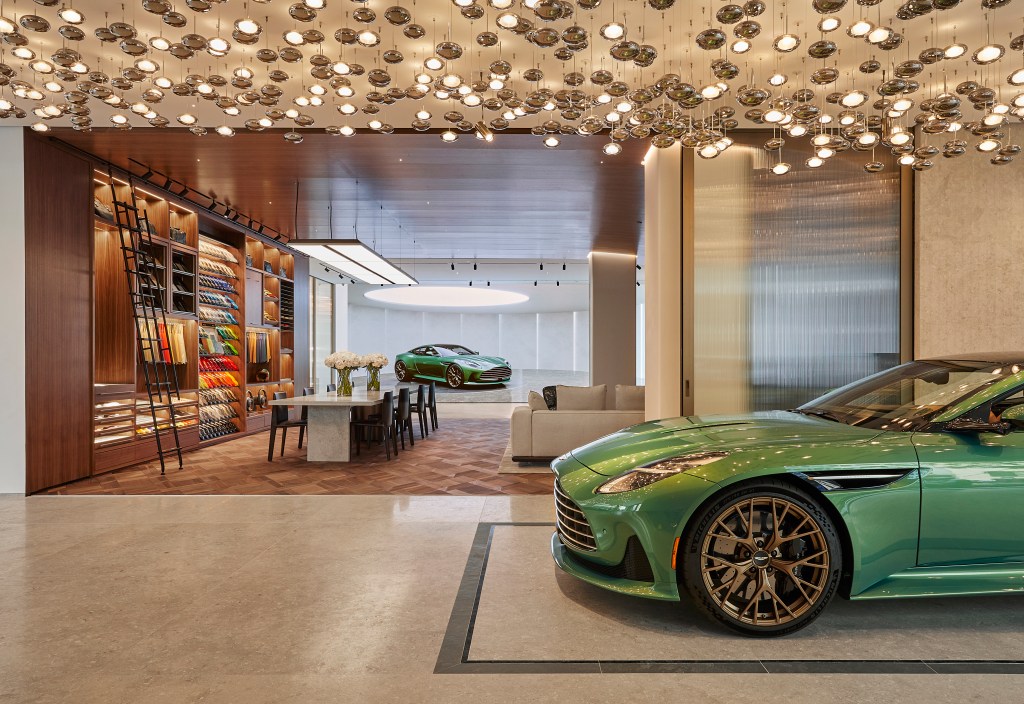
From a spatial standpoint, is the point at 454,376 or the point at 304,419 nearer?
the point at 304,419

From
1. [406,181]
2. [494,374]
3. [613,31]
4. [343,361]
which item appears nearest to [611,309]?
[494,374]

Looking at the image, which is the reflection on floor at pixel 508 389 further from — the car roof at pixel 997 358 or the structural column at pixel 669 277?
the car roof at pixel 997 358

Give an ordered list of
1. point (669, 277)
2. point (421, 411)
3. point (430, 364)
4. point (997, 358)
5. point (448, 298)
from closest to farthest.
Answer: point (997, 358), point (669, 277), point (421, 411), point (430, 364), point (448, 298)

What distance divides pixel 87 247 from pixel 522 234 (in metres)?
5.63

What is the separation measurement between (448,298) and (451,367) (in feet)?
20.6

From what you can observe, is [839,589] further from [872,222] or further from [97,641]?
[872,222]

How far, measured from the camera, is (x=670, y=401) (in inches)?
189

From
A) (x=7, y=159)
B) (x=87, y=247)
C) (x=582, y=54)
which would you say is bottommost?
(x=87, y=247)

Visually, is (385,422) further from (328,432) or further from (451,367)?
(451,367)

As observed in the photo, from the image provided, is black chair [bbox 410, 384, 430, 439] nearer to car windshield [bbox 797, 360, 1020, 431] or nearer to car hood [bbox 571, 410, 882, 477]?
car hood [bbox 571, 410, 882, 477]

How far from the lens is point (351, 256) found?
7156 mm

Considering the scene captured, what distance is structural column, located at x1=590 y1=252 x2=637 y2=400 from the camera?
10.4 meters

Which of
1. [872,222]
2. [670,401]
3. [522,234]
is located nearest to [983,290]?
[872,222]

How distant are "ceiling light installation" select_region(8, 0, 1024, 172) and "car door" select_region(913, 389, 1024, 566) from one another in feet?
6.51
